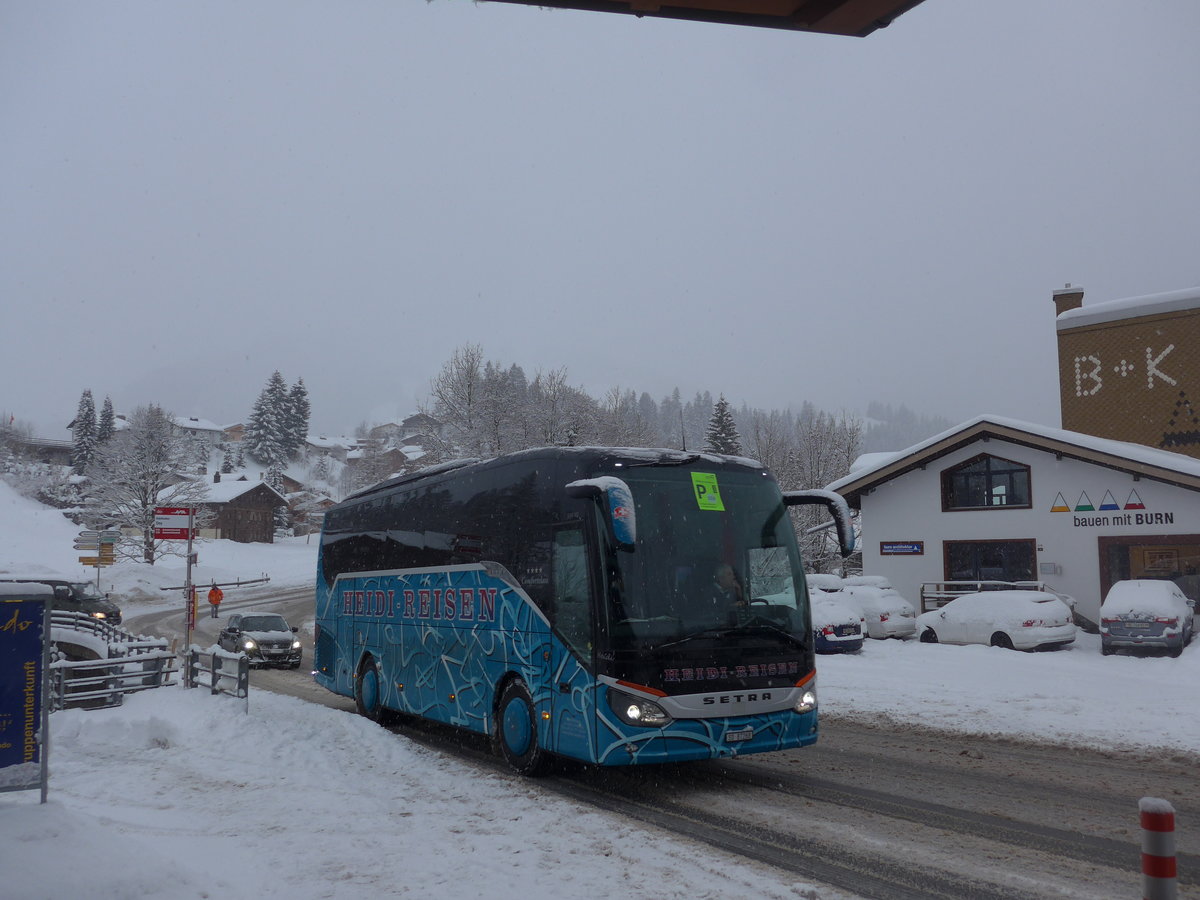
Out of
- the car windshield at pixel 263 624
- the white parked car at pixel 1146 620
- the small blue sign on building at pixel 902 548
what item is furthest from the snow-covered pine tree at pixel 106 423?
the white parked car at pixel 1146 620

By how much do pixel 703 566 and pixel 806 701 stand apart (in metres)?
1.83

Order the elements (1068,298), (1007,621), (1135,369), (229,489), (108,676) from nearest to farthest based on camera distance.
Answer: (108,676) → (1007,621) → (1135,369) → (1068,298) → (229,489)

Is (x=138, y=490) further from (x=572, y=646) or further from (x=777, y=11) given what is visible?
(x=777, y=11)

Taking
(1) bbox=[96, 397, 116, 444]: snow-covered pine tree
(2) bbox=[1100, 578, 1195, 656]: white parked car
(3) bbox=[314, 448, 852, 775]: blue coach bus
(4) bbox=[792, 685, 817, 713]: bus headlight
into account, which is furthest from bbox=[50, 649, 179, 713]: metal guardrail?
(1) bbox=[96, 397, 116, 444]: snow-covered pine tree

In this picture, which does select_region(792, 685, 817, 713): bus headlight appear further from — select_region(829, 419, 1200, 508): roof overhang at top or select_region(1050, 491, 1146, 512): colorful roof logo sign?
select_region(1050, 491, 1146, 512): colorful roof logo sign

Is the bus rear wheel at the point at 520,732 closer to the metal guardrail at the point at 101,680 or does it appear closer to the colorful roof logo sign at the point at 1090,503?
the metal guardrail at the point at 101,680

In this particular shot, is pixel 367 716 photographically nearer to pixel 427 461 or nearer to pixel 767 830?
pixel 767 830

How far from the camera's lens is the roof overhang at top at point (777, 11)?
4.19 metres

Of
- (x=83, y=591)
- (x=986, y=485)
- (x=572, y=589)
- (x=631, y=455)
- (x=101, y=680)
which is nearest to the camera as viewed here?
(x=572, y=589)

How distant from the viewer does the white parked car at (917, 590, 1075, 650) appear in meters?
22.2

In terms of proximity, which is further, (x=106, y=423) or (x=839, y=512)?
(x=106, y=423)

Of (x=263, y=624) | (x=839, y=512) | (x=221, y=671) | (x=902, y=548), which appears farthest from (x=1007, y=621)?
(x=263, y=624)

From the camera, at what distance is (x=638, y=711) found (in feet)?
28.3

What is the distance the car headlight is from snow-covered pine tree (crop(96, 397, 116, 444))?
110m
